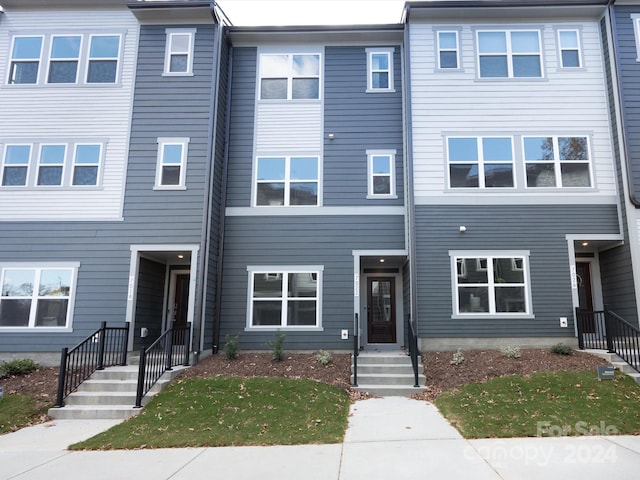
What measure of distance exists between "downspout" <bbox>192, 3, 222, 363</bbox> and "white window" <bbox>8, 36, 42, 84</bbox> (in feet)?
16.3

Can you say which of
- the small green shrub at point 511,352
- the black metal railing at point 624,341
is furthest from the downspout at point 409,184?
the black metal railing at point 624,341

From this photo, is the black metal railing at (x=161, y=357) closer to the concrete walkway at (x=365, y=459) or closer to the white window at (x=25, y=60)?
the concrete walkway at (x=365, y=459)

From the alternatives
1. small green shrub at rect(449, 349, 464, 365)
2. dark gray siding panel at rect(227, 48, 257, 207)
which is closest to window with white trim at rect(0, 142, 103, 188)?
dark gray siding panel at rect(227, 48, 257, 207)

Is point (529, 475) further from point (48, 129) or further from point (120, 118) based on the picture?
point (48, 129)

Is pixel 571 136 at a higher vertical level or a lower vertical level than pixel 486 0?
lower

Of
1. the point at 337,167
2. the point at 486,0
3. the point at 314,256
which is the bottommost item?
the point at 314,256

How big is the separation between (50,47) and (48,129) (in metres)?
2.41

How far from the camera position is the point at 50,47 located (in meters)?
11.8

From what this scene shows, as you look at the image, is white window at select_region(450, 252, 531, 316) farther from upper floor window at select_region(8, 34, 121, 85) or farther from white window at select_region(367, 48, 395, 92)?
upper floor window at select_region(8, 34, 121, 85)

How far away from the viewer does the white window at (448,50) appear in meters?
11.7

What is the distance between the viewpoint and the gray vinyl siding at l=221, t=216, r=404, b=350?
10.9 metres

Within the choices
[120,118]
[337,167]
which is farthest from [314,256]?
[120,118]

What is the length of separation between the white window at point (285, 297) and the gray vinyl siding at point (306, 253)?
0.17m

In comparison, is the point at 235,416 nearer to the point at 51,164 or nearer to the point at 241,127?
the point at 241,127
